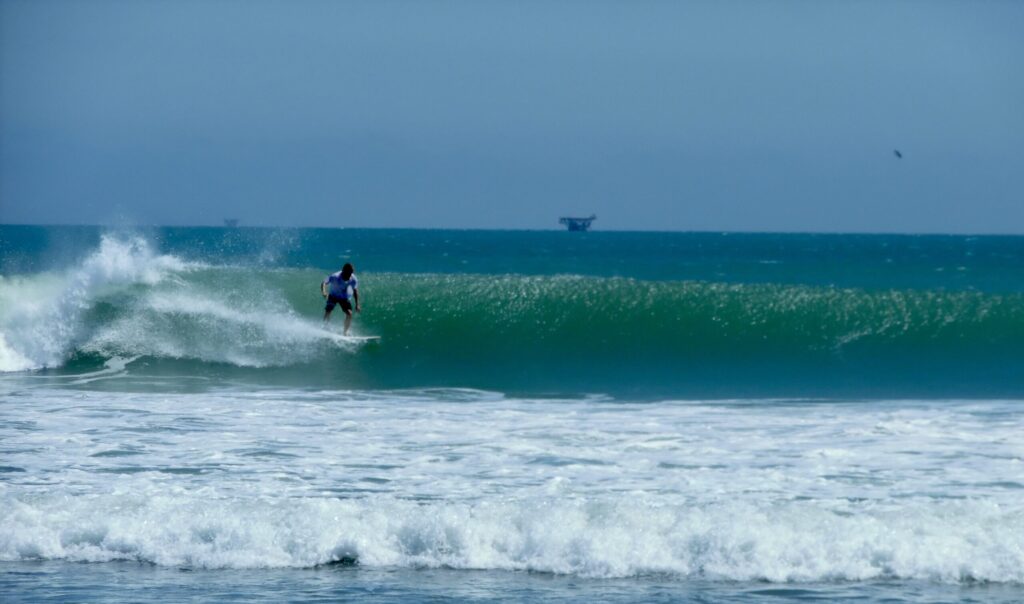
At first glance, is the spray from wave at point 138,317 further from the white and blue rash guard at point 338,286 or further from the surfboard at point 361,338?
the white and blue rash guard at point 338,286

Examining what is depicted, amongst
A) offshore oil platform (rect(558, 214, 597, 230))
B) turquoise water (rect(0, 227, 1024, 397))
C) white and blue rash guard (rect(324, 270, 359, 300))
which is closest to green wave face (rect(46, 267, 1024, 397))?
turquoise water (rect(0, 227, 1024, 397))

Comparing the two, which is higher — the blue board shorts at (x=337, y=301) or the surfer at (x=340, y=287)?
the surfer at (x=340, y=287)

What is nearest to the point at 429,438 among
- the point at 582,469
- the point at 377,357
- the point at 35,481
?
the point at 582,469

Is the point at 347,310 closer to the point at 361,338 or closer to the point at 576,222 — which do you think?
the point at 361,338

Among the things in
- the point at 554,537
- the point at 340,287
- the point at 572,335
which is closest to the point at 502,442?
the point at 554,537

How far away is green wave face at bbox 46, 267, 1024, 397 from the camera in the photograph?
649 inches

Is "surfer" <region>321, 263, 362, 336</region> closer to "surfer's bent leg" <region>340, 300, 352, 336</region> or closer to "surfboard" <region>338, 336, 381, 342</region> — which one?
Answer: "surfer's bent leg" <region>340, 300, 352, 336</region>

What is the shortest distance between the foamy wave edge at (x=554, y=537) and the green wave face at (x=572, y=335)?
23.3 ft

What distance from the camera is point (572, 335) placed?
1988 centimetres

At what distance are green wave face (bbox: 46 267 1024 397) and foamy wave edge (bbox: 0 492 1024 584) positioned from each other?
23.3ft

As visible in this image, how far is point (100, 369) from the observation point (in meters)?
16.6

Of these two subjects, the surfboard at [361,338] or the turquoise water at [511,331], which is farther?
the surfboard at [361,338]

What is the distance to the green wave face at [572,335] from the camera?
54.1ft

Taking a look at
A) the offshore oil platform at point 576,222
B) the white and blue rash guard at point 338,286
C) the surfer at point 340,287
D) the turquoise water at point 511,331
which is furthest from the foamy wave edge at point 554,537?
the offshore oil platform at point 576,222
